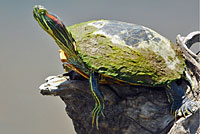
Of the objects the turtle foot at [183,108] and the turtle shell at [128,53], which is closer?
the turtle shell at [128,53]

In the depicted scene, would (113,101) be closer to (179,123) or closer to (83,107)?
(83,107)

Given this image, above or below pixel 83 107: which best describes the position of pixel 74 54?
above

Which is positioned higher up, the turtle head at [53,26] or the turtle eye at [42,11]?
the turtle eye at [42,11]

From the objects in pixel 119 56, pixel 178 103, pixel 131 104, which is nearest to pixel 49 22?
pixel 119 56

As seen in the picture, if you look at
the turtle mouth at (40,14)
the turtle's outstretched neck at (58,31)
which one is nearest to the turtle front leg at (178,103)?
the turtle's outstretched neck at (58,31)

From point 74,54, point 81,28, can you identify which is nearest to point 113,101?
point 74,54

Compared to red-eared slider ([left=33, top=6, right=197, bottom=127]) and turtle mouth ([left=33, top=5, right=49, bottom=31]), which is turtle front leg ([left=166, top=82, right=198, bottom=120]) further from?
turtle mouth ([left=33, top=5, right=49, bottom=31])

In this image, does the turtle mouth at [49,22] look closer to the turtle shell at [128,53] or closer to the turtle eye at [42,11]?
the turtle eye at [42,11]

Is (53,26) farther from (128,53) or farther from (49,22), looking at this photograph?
(128,53)

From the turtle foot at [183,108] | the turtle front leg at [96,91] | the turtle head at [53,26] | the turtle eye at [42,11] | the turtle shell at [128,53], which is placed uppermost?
the turtle eye at [42,11]
